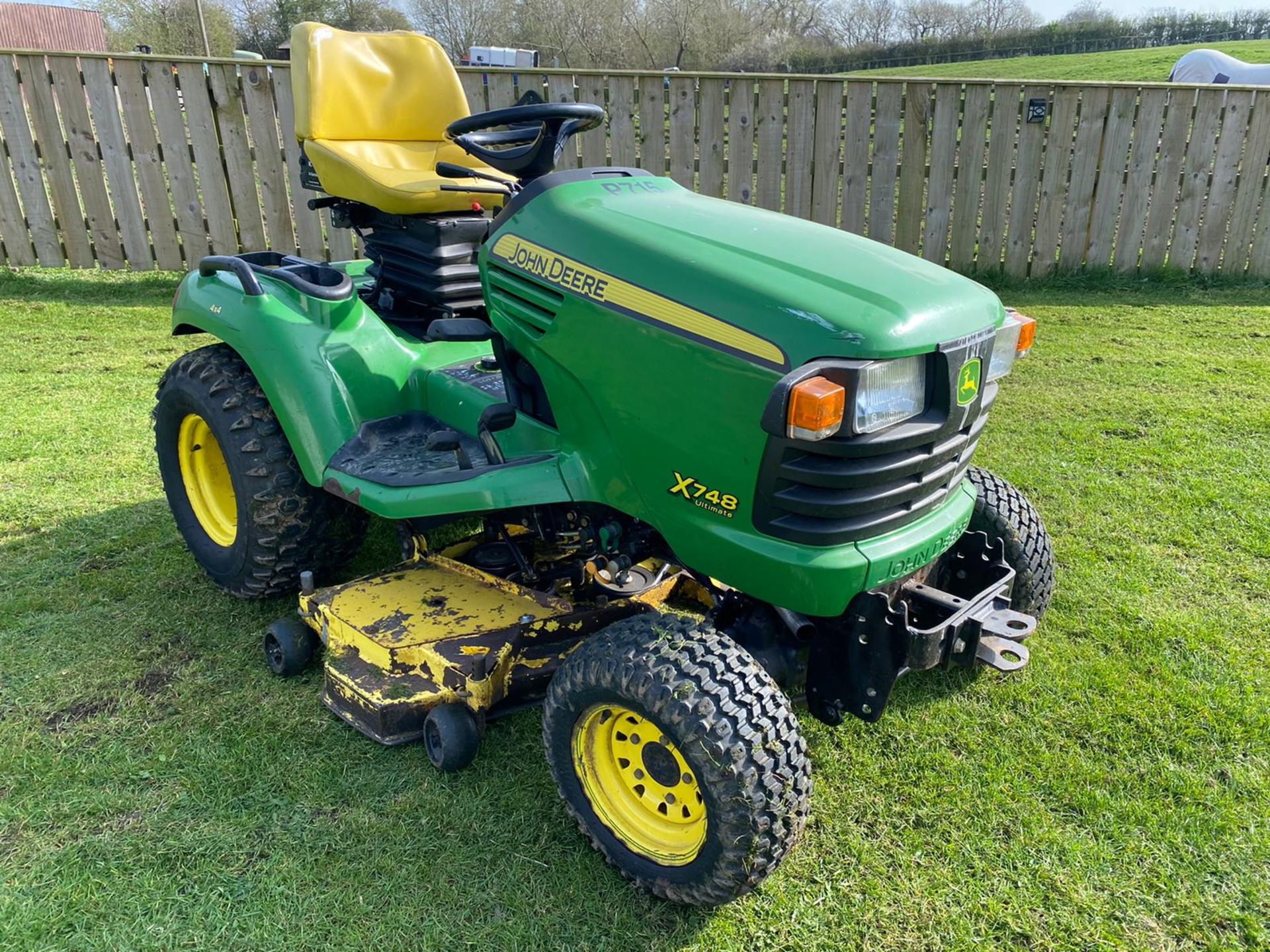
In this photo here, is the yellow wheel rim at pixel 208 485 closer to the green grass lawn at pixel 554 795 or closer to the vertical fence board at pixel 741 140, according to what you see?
the green grass lawn at pixel 554 795

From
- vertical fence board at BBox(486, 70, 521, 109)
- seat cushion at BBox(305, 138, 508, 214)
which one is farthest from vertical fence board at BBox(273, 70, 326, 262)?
seat cushion at BBox(305, 138, 508, 214)

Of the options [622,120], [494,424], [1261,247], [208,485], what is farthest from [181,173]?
[1261,247]

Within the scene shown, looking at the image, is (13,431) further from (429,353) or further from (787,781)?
(787,781)

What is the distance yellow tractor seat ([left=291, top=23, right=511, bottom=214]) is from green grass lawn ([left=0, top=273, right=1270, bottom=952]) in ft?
4.65

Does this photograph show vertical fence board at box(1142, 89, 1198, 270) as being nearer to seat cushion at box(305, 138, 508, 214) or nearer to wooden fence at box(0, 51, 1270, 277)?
wooden fence at box(0, 51, 1270, 277)

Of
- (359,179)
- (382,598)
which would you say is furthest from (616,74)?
(382,598)

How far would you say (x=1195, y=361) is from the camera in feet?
20.2

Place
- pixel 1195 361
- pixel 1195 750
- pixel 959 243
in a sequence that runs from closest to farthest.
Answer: pixel 1195 750
pixel 1195 361
pixel 959 243

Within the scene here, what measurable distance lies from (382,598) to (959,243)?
659 cm

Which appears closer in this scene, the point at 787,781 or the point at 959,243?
the point at 787,781

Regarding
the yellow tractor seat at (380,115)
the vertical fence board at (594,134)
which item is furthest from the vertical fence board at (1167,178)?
the yellow tractor seat at (380,115)

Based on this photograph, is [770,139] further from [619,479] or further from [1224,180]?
[619,479]

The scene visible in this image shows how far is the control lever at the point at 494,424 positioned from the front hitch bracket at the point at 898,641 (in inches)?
39.1

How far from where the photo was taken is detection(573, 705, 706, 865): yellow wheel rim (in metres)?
2.18
